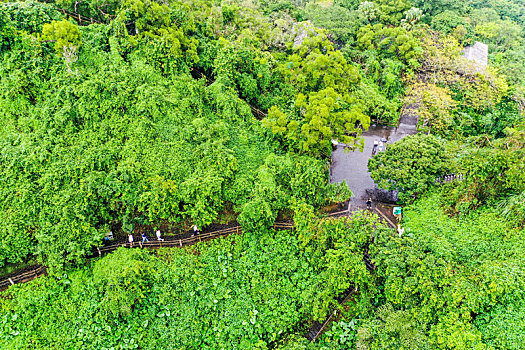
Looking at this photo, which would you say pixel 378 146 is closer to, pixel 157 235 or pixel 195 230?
pixel 195 230

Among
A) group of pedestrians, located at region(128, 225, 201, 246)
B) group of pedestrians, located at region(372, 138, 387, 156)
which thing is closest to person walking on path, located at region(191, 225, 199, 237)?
group of pedestrians, located at region(128, 225, 201, 246)

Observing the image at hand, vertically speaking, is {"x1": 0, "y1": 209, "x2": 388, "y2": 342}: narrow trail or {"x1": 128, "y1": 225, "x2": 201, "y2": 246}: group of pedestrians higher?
{"x1": 128, "y1": 225, "x2": 201, "y2": 246}: group of pedestrians

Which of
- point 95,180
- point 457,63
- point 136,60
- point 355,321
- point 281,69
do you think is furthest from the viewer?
point 457,63

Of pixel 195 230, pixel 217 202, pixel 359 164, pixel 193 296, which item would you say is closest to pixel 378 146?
pixel 359 164

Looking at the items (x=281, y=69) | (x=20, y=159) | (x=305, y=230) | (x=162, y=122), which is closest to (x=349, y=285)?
(x=305, y=230)

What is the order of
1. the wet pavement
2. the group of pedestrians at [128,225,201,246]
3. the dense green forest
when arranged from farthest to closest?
the wet pavement, the group of pedestrians at [128,225,201,246], the dense green forest

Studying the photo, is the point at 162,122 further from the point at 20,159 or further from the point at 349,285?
the point at 349,285

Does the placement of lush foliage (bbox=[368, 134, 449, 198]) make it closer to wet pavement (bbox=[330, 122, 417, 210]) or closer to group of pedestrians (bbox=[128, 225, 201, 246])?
wet pavement (bbox=[330, 122, 417, 210])
